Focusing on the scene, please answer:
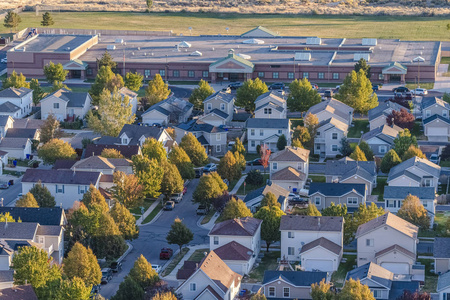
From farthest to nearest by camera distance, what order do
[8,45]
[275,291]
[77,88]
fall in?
[8,45] → [77,88] → [275,291]

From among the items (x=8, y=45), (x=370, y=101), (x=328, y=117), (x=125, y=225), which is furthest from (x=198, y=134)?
(x=8, y=45)

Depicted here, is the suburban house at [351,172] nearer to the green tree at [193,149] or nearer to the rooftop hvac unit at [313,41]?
the green tree at [193,149]

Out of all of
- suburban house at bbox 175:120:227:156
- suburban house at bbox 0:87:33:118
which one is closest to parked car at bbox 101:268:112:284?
suburban house at bbox 175:120:227:156

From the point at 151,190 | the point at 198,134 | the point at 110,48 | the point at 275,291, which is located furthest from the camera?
the point at 110,48

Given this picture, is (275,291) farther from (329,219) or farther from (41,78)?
(41,78)

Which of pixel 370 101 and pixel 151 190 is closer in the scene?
pixel 151 190
